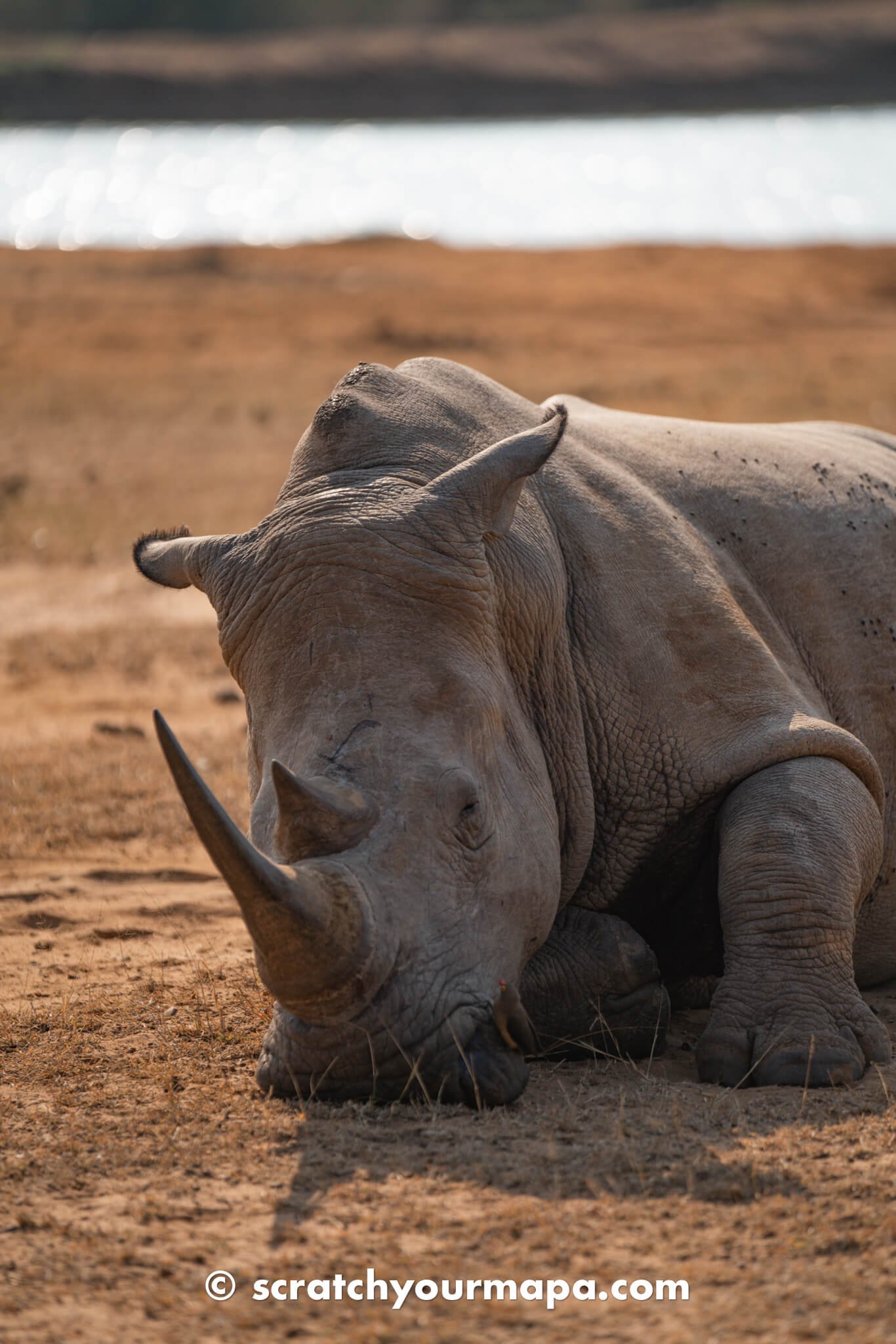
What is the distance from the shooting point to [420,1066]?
4285mm

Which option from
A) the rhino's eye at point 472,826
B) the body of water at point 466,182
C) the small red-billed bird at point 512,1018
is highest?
the rhino's eye at point 472,826

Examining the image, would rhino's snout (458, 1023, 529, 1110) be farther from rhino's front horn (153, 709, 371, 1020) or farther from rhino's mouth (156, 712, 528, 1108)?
rhino's front horn (153, 709, 371, 1020)

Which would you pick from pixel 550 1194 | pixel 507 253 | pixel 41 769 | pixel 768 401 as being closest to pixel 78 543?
pixel 41 769

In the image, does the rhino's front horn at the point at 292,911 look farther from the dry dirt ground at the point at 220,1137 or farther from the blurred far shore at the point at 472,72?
the blurred far shore at the point at 472,72

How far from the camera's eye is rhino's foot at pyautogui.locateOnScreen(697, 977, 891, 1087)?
4766mm

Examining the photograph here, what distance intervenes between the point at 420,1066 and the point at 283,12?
92.8 meters

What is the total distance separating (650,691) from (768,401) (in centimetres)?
1493

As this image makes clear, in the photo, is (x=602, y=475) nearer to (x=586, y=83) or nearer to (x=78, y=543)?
(x=78, y=543)

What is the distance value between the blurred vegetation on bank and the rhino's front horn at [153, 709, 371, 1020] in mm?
87345

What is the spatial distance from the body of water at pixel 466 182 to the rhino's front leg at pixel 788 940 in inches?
1490

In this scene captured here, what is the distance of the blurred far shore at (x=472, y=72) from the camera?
69750mm

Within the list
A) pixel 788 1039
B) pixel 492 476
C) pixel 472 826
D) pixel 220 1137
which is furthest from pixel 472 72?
pixel 220 1137

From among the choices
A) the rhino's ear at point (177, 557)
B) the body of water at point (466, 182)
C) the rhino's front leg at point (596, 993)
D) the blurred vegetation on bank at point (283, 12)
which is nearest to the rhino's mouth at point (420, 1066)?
the rhino's front leg at point (596, 993)

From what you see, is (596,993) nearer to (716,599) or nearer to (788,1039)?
(788,1039)
